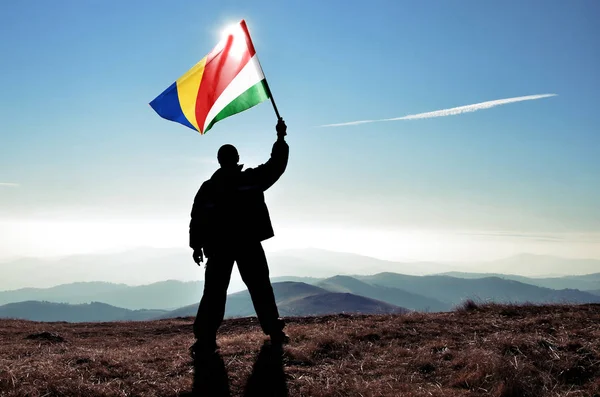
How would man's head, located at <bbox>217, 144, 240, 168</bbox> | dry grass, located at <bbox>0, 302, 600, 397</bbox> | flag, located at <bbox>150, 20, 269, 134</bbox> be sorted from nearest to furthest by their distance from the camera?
1. dry grass, located at <bbox>0, 302, 600, 397</bbox>
2. man's head, located at <bbox>217, 144, 240, 168</bbox>
3. flag, located at <bbox>150, 20, 269, 134</bbox>

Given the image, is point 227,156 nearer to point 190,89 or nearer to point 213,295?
point 213,295

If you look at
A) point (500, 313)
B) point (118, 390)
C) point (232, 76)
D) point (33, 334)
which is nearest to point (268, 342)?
Result: point (118, 390)

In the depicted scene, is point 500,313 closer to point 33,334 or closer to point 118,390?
point 118,390

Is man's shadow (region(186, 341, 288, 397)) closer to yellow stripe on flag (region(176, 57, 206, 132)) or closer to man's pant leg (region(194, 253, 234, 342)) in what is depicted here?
man's pant leg (region(194, 253, 234, 342))

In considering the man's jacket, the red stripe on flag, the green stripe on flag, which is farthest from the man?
the red stripe on flag

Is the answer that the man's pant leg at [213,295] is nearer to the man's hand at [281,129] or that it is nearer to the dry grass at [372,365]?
the dry grass at [372,365]

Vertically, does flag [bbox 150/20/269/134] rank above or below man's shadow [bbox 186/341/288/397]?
above
